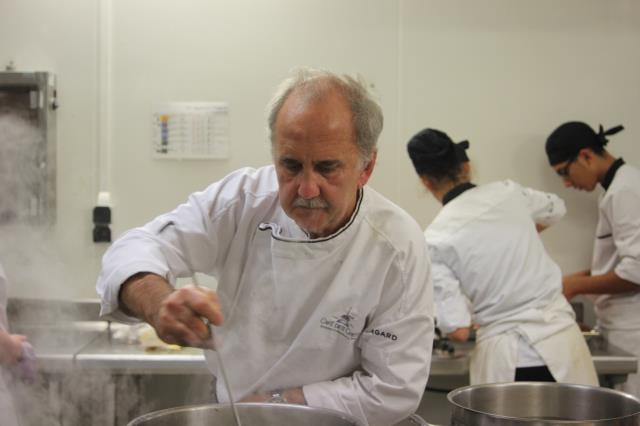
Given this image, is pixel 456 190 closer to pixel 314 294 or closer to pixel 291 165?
pixel 314 294

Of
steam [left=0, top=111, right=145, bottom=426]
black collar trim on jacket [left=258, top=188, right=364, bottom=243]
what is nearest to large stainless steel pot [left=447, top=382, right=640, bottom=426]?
black collar trim on jacket [left=258, top=188, right=364, bottom=243]

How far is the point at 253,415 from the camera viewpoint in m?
1.38

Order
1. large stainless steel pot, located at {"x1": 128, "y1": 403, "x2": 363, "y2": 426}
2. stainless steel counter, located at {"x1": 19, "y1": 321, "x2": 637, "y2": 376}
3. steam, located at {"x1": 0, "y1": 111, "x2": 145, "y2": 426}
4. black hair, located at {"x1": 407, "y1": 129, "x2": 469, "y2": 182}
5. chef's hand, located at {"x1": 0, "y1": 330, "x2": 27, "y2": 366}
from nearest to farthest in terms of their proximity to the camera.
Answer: large stainless steel pot, located at {"x1": 128, "y1": 403, "x2": 363, "y2": 426}, chef's hand, located at {"x1": 0, "y1": 330, "x2": 27, "y2": 366}, steam, located at {"x1": 0, "y1": 111, "x2": 145, "y2": 426}, stainless steel counter, located at {"x1": 19, "y1": 321, "x2": 637, "y2": 376}, black hair, located at {"x1": 407, "y1": 129, "x2": 469, "y2": 182}

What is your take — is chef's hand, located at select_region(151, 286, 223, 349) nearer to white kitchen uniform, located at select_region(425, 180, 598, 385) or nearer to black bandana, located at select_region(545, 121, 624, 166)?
white kitchen uniform, located at select_region(425, 180, 598, 385)

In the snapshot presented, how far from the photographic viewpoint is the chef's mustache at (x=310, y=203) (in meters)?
1.48

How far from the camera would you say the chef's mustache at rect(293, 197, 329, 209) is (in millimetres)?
1484

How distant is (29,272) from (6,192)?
0.53 metres

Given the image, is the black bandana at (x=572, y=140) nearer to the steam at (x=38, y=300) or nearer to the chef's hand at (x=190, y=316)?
the steam at (x=38, y=300)

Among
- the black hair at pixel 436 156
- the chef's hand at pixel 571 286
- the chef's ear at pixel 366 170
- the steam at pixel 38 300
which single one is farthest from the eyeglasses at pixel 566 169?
the steam at pixel 38 300

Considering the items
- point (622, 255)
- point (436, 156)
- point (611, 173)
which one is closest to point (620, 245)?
point (622, 255)

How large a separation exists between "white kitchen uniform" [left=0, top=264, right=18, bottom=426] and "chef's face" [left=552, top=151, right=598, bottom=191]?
2259 mm

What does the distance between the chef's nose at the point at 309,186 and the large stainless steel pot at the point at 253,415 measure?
1.29ft

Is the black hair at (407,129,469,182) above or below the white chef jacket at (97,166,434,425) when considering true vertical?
above

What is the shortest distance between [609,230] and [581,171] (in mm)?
274
